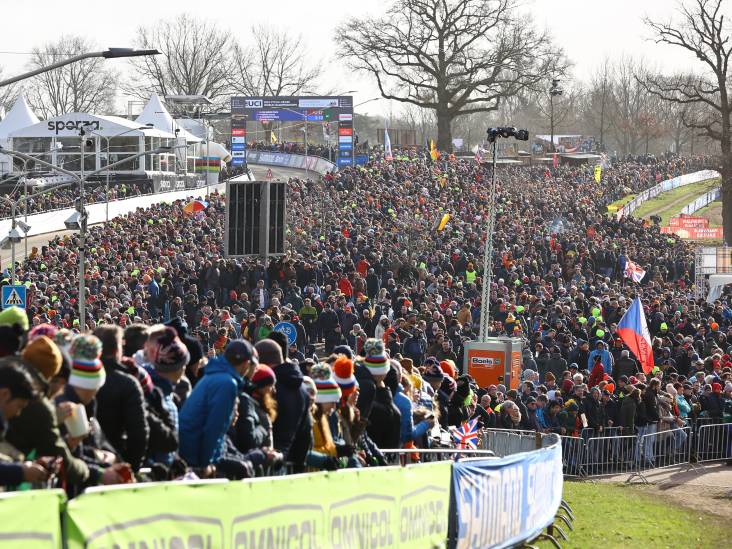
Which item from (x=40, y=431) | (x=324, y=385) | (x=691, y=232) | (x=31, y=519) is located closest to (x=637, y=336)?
(x=324, y=385)

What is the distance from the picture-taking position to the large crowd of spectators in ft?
23.4

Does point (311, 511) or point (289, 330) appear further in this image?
point (289, 330)

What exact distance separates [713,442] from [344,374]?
46.5ft

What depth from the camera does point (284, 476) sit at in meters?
7.89

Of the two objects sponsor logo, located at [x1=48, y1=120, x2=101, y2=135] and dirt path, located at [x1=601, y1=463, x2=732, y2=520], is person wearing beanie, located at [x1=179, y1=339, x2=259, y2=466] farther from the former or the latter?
sponsor logo, located at [x1=48, y1=120, x2=101, y2=135]

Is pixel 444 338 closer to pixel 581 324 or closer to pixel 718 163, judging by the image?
pixel 581 324

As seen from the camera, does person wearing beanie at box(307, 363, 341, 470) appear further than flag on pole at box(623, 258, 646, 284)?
No

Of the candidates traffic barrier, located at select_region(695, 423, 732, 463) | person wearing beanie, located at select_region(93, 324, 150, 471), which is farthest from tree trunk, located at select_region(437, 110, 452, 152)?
person wearing beanie, located at select_region(93, 324, 150, 471)

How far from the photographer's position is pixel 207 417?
7.76 m

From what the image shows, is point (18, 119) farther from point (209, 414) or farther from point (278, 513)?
point (278, 513)

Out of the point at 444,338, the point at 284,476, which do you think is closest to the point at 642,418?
the point at 444,338

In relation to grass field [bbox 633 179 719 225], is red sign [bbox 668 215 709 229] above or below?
below

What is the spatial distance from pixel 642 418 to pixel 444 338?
404 centimetres

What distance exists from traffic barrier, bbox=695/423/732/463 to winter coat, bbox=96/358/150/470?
16.0 metres
